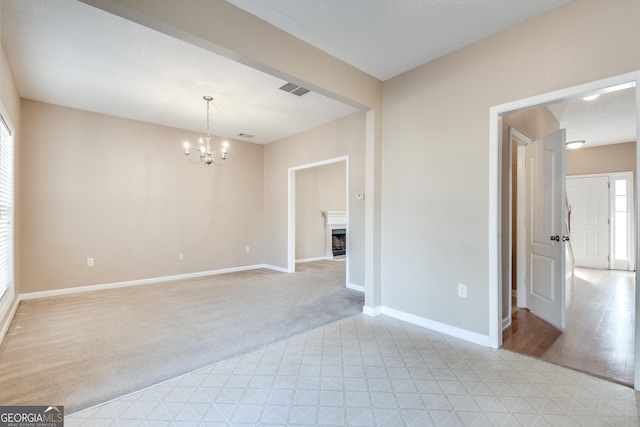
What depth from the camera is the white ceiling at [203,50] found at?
2.28 m

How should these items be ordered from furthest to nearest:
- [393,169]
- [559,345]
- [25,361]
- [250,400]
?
[393,169] → [559,345] → [25,361] → [250,400]

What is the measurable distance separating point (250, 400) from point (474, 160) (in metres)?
2.73

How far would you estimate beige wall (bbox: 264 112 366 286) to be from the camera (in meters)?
4.67

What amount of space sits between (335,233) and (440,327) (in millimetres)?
5234

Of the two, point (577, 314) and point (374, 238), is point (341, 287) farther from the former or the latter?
point (577, 314)

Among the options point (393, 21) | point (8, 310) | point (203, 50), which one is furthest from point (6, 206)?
point (393, 21)

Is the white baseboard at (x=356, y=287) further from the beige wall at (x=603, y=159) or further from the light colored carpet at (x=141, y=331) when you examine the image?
the beige wall at (x=603, y=159)

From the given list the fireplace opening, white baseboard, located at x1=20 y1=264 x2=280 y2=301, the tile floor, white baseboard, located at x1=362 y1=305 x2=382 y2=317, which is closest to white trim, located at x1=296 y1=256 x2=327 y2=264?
the fireplace opening

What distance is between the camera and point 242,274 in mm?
5910

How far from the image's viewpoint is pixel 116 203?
4.83 metres

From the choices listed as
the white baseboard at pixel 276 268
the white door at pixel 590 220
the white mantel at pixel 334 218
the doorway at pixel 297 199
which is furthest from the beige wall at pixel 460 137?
the white door at pixel 590 220

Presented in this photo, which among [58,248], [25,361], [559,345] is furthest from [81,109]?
[559,345]

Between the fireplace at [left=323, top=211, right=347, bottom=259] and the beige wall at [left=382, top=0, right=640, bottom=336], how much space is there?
4.38 meters

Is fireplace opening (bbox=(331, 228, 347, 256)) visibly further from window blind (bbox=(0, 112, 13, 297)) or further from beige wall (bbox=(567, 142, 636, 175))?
window blind (bbox=(0, 112, 13, 297))
